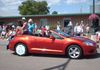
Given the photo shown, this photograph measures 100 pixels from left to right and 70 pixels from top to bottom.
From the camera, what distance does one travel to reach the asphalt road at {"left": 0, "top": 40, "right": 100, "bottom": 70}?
10586 millimetres

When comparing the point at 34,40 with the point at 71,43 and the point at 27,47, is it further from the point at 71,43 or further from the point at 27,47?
the point at 71,43

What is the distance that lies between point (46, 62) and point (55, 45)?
140 cm

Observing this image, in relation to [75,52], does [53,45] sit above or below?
above

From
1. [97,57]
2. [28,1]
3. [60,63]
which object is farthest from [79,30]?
[28,1]

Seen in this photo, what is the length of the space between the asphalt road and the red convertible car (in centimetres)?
28

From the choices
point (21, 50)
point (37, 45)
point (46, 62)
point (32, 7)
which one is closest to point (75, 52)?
point (46, 62)

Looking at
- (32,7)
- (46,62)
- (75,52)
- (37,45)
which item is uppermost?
(32,7)

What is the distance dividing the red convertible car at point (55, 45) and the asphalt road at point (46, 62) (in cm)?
28

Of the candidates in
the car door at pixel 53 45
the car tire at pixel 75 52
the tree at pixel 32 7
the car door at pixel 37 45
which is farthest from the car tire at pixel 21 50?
the tree at pixel 32 7

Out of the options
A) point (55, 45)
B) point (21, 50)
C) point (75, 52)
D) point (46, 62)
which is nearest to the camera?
point (46, 62)

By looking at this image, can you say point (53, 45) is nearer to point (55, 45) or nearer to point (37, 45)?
point (55, 45)

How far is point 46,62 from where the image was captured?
11.9 metres

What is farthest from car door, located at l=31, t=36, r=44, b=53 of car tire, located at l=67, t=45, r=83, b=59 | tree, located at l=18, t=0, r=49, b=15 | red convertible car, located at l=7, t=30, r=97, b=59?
tree, located at l=18, t=0, r=49, b=15

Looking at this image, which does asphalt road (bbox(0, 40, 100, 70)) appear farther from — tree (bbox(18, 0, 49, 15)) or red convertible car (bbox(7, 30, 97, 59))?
tree (bbox(18, 0, 49, 15))
